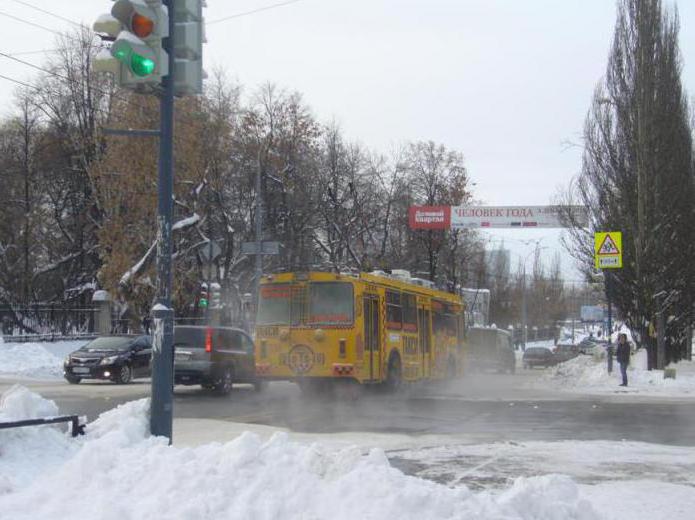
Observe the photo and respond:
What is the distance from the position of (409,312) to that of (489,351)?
1934 cm

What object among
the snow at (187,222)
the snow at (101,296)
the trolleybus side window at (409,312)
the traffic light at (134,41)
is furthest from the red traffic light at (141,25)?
the snow at (101,296)

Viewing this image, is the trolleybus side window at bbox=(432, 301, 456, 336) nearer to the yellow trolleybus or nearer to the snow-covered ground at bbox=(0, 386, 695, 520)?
the yellow trolleybus

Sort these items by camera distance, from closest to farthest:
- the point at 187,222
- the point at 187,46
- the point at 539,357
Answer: the point at 187,46 → the point at 187,222 → the point at 539,357

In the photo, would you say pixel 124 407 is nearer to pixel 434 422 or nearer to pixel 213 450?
pixel 213 450

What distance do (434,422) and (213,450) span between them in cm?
913

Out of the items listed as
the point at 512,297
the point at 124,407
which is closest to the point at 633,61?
the point at 124,407

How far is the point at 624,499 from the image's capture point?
26.7 feet

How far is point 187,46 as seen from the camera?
873 centimetres

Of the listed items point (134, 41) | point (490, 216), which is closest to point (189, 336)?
point (134, 41)

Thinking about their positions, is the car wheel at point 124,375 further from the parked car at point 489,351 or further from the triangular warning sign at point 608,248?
the parked car at point 489,351

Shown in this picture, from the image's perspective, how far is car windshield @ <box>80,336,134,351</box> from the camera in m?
25.6

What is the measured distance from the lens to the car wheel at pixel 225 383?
21562 millimetres

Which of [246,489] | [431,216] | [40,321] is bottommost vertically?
[246,489]

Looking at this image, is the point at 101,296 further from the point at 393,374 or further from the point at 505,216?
the point at 393,374
